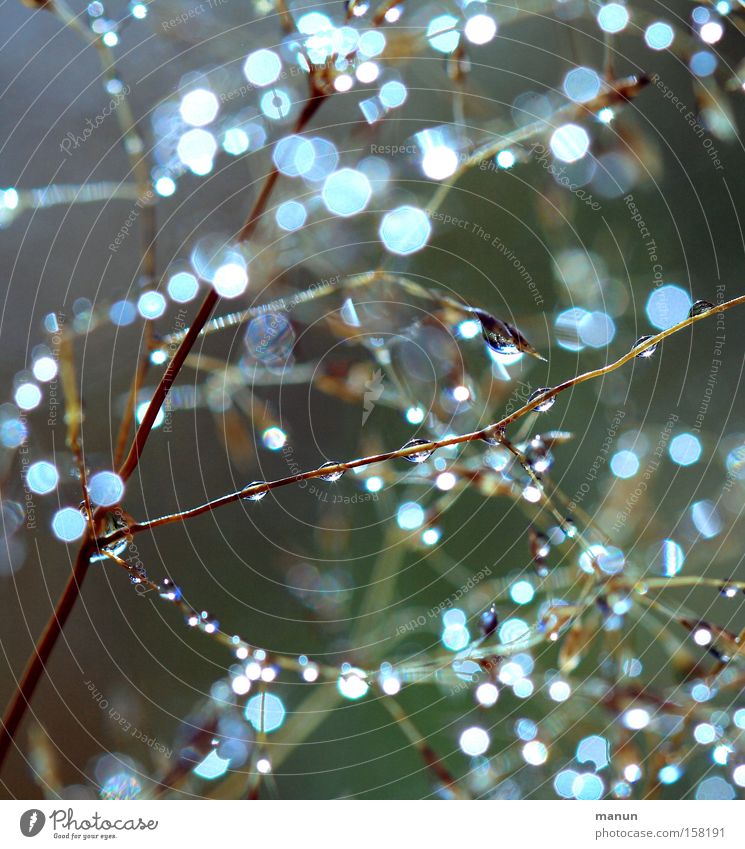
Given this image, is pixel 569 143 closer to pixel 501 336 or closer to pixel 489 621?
pixel 501 336

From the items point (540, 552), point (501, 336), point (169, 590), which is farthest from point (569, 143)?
point (169, 590)

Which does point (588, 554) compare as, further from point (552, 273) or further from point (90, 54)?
point (90, 54)

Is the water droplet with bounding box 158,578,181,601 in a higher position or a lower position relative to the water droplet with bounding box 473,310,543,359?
lower

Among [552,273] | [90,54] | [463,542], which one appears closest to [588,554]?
[463,542]

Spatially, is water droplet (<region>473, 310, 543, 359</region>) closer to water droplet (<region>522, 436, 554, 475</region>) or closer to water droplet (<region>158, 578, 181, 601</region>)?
water droplet (<region>522, 436, 554, 475</region>)

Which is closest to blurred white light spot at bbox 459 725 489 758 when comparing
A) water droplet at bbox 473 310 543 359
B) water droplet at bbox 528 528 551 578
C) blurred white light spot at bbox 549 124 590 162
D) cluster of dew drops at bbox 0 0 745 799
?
cluster of dew drops at bbox 0 0 745 799

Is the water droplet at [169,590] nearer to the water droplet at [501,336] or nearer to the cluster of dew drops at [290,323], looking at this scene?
the cluster of dew drops at [290,323]

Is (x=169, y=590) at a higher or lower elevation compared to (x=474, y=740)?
higher

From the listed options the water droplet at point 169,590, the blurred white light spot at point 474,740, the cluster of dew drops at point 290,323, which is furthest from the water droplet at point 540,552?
the water droplet at point 169,590
